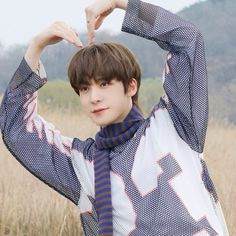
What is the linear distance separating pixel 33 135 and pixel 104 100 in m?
0.34

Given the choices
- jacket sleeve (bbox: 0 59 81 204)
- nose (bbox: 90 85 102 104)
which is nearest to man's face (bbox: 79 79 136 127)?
nose (bbox: 90 85 102 104)

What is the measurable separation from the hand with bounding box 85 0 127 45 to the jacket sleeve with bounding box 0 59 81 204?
0.31 meters

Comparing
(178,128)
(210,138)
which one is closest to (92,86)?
(178,128)

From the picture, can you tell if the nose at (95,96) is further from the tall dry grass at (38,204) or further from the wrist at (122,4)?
the tall dry grass at (38,204)

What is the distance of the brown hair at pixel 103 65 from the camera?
211cm

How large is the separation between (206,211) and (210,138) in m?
6.39

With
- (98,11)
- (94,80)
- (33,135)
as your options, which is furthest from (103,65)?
(33,135)

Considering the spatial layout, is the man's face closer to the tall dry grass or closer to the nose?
the nose

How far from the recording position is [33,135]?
2.31 metres

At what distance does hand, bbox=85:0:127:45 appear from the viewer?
2072 millimetres

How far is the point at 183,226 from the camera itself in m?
1.99

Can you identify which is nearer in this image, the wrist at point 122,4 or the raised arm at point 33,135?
the wrist at point 122,4

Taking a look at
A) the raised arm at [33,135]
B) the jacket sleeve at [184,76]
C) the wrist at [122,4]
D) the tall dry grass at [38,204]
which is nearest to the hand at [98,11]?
the wrist at [122,4]

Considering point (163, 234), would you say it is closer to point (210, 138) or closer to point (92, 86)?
point (92, 86)
